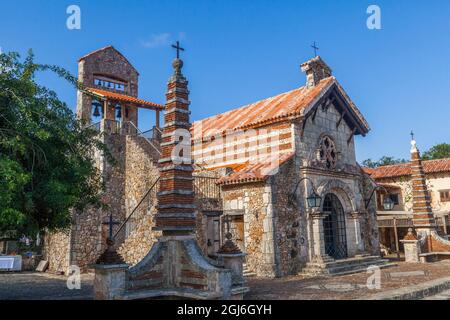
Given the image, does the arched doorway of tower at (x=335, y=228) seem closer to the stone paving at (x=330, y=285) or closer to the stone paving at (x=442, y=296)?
the stone paving at (x=330, y=285)

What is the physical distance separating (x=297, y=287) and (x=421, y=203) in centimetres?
1273

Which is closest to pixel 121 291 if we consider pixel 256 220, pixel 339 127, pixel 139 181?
pixel 256 220

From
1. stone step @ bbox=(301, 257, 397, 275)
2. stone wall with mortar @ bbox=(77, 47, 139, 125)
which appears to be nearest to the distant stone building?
stone step @ bbox=(301, 257, 397, 275)

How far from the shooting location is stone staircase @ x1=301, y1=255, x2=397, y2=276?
556 inches

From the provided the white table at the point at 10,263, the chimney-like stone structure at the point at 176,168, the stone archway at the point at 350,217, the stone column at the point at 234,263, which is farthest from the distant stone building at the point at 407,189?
the white table at the point at 10,263

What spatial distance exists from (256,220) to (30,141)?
28.1ft

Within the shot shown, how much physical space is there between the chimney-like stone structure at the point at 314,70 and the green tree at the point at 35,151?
36.7 ft

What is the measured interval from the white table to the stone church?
1.29 meters

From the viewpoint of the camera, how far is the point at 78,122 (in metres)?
9.99

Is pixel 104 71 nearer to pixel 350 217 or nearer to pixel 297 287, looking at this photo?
pixel 350 217

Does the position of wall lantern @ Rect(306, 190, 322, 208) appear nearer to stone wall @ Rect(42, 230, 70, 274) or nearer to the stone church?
the stone church

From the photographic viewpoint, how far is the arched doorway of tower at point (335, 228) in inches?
668
